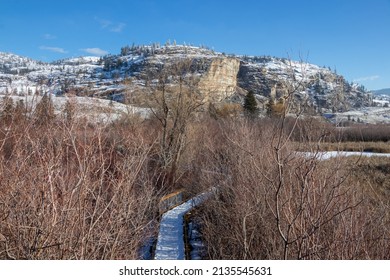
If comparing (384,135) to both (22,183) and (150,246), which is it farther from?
(22,183)

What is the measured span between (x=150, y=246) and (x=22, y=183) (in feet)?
18.4

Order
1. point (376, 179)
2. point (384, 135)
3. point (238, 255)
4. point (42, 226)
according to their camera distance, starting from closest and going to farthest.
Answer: point (42, 226) → point (238, 255) → point (376, 179) → point (384, 135)

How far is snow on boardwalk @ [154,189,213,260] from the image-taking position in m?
7.98

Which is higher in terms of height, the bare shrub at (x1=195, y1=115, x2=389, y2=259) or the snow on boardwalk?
the bare shrub at (x1=195, y1=115, x2=389, y2=259)

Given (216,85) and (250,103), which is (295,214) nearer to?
(216,85)

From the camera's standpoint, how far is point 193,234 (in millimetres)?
10234

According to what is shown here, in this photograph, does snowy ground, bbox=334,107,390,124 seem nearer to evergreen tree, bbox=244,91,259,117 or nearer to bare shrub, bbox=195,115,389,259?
bare shrub, bbox=195,115,389,259

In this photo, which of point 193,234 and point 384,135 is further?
point 384,135

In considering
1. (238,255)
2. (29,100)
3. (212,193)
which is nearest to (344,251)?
(238,255)

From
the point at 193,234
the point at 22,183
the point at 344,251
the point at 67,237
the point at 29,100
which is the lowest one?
the point at 193,234

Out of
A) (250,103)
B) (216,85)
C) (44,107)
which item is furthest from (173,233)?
(250,103)

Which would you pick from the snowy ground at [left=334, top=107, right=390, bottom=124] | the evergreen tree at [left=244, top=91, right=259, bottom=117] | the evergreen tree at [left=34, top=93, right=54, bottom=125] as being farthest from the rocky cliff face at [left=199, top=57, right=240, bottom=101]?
the evergreen tree at [left=34, top=93, right=54, bottom=125]

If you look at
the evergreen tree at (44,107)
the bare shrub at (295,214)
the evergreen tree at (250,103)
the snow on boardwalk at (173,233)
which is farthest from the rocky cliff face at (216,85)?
the evergreen tree at (44,107)

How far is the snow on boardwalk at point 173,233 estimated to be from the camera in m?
7.98
